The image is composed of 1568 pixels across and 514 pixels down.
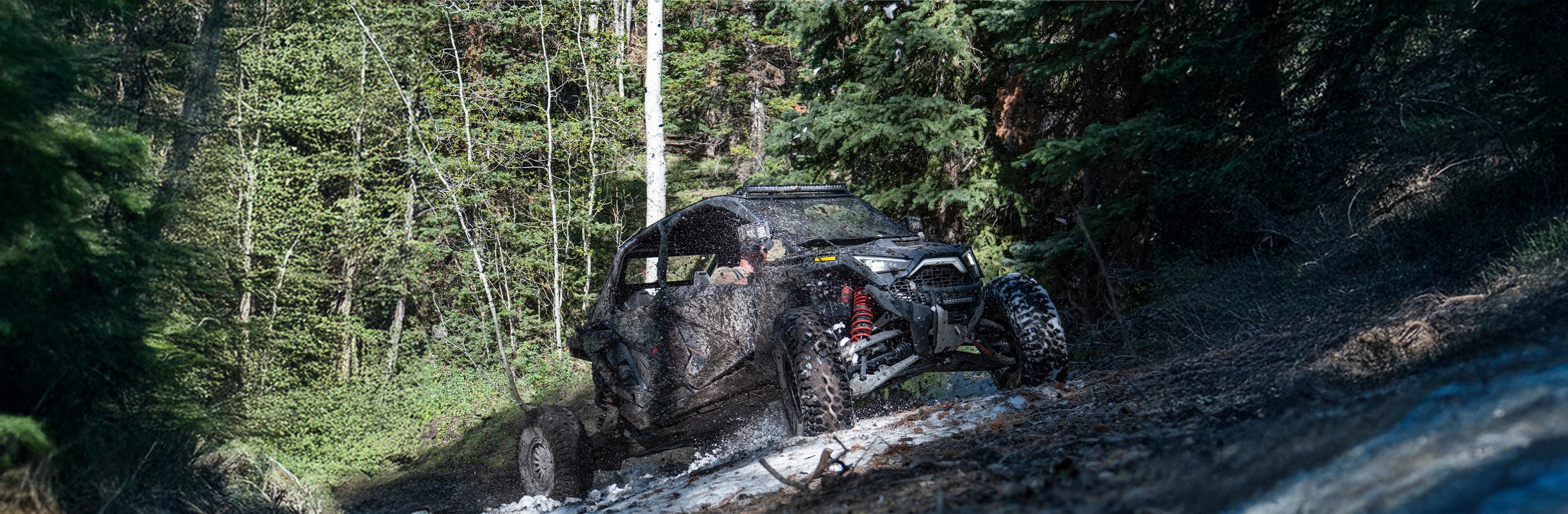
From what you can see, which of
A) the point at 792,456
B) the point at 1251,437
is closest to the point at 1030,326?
the point at 792,456

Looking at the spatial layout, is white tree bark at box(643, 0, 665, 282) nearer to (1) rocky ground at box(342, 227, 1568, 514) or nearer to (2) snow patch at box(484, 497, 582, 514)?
(1) rocky ground at box(342, 227, 1568, 514)

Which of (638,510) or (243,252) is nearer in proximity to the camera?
(638,510)

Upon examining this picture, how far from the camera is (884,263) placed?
619cm

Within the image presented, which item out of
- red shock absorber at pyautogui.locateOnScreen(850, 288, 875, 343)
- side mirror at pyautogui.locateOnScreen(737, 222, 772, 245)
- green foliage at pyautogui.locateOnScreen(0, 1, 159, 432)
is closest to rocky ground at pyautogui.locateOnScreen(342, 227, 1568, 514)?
red shock absorber at pyautogui.locateOnScreen(850, 288, 875, 343)

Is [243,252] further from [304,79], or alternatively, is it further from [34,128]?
[34,128]

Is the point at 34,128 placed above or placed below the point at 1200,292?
above

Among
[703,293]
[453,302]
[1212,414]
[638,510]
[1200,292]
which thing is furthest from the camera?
[453,302]

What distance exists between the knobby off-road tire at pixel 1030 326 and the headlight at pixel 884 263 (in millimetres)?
781

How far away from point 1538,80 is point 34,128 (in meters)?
9.54

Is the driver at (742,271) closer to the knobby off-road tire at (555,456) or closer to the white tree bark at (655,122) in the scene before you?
the knobby off-road tire at (555,456)

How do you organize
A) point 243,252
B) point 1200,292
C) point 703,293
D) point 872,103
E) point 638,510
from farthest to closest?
point 243,252 < point 872,103 < point 1200,292 < point 703,293 < point 638,510

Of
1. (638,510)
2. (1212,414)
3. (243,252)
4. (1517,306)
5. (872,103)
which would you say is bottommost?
(638,510)

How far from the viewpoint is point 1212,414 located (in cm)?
448

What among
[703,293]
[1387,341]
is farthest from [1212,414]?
[703,293]
